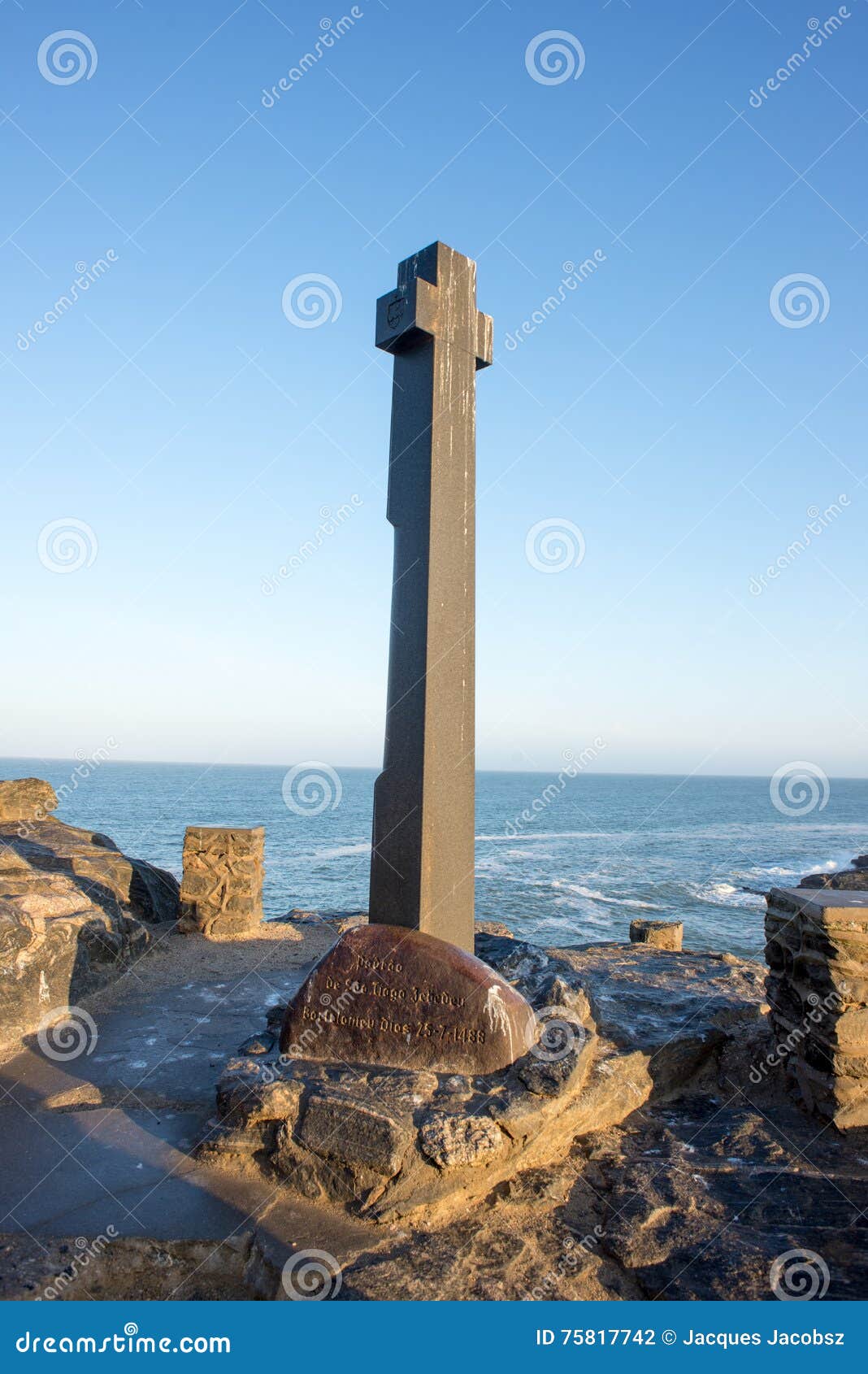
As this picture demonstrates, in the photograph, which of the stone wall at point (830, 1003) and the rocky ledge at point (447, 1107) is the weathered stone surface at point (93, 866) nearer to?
the rocky ledge at point (447, 1107)

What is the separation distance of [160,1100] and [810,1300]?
11.3 feet

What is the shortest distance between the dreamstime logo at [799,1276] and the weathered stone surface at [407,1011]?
5.41ft

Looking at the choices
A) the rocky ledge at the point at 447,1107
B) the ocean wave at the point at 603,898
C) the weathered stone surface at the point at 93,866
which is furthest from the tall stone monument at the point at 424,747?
the ocean wave at the point at 603,898

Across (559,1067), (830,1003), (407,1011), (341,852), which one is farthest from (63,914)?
(341,852)

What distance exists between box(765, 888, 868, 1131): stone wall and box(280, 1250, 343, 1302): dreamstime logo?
2837mm

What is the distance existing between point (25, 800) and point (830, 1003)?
9.97 m

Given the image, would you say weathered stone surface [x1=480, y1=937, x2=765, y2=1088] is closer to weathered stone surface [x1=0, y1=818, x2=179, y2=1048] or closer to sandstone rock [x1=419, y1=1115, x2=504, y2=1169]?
sandstone rock [x1=419, y1=1115, x2=504, y2=1169]

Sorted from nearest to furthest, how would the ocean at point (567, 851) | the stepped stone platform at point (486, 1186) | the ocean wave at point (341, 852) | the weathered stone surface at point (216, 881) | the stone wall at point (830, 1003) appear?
1. the stepped stone platform at point (486, 1186)
2. the stone wall at point (830, 1003)
3. the weathered stone surface at point (216, 881)
4. the ocean at point (567, 851)
5. the ocean wave at point (341, 852)

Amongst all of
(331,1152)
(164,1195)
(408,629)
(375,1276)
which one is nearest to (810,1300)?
(375,1276)

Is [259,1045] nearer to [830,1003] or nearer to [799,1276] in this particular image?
[799,1276]

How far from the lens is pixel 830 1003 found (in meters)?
4.57

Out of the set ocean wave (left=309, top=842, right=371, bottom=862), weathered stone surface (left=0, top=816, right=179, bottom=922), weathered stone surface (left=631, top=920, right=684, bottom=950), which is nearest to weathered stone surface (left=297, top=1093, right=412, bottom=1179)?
weathered stone surface (left=0, top=816, right=179, bottom=922)

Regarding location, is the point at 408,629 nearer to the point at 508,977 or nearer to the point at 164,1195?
the point at 508,977

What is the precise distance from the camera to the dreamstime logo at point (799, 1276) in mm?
2994
